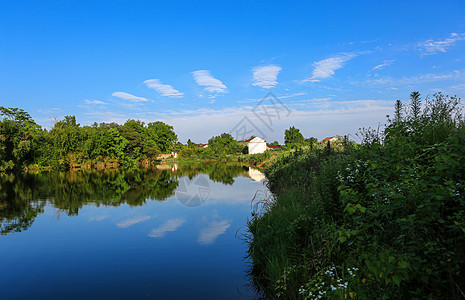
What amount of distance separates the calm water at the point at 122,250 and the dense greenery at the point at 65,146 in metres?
28.4

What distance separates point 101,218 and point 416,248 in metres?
13.4

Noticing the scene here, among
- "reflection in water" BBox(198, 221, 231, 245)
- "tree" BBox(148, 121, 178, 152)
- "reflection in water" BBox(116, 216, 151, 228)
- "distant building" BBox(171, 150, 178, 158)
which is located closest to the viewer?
"reflection in water" BBox(198, 221, 231, 245)

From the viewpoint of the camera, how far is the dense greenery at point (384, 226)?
278 cm

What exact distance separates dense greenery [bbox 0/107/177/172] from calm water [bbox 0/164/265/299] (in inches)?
1118

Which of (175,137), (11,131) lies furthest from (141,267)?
(175,137)

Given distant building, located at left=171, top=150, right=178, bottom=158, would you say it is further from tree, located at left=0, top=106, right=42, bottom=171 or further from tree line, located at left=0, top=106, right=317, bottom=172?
tree, located at left=0, top=106, right=42, bottom=171

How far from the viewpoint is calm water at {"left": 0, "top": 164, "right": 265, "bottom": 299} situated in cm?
606

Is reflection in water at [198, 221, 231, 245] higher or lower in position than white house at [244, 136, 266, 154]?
lower

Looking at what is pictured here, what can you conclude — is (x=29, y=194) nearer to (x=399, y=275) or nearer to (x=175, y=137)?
(x=399, y=275)

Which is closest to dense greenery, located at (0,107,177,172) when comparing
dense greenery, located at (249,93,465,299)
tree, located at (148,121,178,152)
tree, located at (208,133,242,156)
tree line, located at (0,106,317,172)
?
tree line, located at (0,106,317,172)

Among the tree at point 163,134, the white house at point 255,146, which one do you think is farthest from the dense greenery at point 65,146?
the white house at point 255,146

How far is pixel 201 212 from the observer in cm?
1402

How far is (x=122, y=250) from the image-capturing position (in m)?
8.53

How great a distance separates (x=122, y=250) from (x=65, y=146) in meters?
43.0
